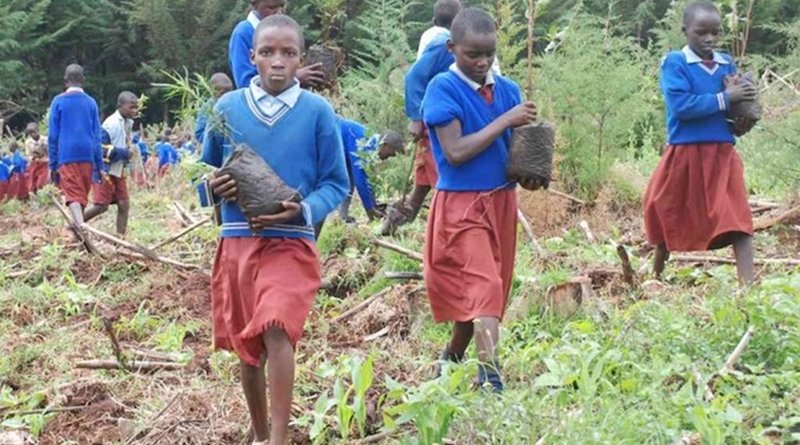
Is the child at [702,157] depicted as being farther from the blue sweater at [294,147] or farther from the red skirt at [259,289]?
the red skirt at [259,289]

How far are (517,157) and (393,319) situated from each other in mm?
1898

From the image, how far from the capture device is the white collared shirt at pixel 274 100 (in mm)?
4398

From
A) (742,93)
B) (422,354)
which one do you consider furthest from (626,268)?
(422,354)

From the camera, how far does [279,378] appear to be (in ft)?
13.6

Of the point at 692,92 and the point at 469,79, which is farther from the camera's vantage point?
the point at 692,92

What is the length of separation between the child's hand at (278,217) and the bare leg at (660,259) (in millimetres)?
3211

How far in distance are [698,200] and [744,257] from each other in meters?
0.47

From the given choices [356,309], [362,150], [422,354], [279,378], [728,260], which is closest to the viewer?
[279,378]

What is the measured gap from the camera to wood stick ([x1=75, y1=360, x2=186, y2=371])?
5824 millimetres

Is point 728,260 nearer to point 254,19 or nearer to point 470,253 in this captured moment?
point 470,253

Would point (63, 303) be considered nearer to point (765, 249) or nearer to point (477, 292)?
point (477, 292)

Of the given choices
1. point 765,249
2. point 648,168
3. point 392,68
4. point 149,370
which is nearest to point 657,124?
point 648,168

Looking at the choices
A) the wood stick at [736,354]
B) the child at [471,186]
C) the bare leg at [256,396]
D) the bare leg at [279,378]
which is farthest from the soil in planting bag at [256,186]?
the wood stick at [736,354]

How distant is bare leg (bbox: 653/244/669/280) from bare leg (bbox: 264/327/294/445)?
128 inches
